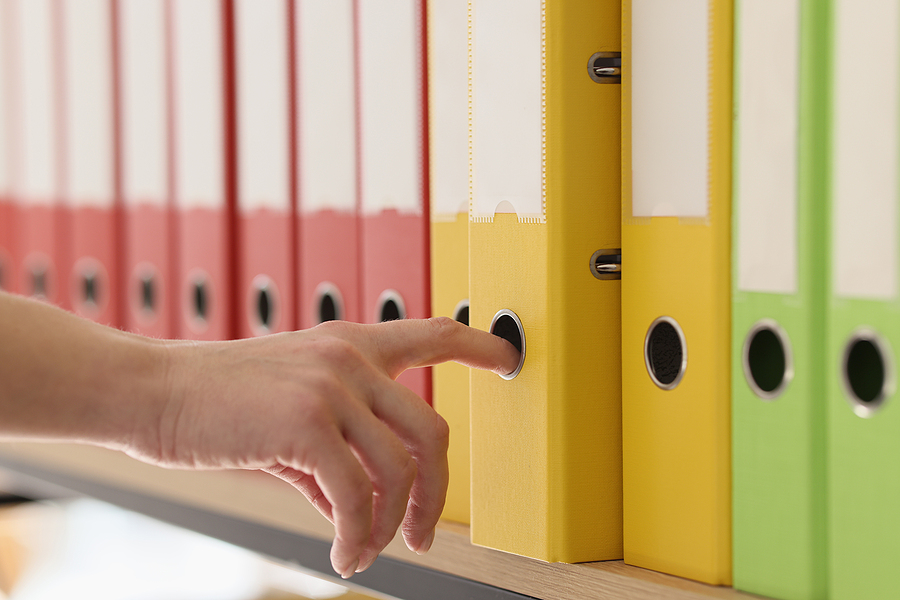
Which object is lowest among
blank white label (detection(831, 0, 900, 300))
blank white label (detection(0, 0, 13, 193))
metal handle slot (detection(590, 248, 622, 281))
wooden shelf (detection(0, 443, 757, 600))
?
wooden shelf (detection(0, 443, 757, 600))

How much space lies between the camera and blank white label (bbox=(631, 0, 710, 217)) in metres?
0.46

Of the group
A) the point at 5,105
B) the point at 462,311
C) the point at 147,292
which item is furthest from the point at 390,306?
the point at 5,105

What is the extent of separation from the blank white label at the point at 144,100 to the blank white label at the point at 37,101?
17cm

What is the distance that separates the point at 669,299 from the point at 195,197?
518 millimetres

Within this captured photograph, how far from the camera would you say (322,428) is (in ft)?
1.34

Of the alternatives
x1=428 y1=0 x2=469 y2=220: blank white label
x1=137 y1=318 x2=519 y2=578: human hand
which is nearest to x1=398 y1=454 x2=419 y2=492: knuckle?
x1=137 y1=318 x2=519 y2=578: human hand

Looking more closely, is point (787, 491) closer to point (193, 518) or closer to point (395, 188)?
point (395, 188)

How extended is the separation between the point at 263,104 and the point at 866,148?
1.67 feet

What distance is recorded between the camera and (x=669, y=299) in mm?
479

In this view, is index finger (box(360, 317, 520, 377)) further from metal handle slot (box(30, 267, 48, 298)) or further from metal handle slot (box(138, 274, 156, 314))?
metal handle slot (box(30, 267, 48, 298))

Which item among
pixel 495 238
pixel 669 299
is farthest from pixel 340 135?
pixel 669 299

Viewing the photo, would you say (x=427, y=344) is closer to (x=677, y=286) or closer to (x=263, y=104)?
(x=677, y=286)

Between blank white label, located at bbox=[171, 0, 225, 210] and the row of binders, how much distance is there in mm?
75

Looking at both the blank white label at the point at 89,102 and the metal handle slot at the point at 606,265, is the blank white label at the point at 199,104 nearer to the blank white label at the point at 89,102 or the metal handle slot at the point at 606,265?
the blank white label at the point at 89,102
